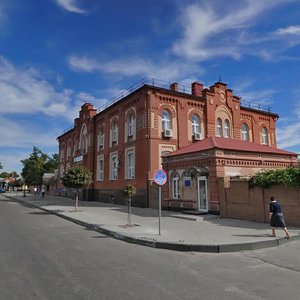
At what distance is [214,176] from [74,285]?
14.1m

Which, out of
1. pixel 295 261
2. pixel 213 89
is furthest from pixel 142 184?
pixel 295 261

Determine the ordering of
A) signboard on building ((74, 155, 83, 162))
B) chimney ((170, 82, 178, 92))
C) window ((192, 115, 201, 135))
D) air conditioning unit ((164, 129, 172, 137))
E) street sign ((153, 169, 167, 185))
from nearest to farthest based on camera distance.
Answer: street sign ((153, 169, 167, 185)) → air conditioning unit ((164, 129, 172, 137)) → chimney ((170, 82, 178, 92)) → window ((192, 115, 201, 135)) → signboard on building ((74, 155, 83, 162))

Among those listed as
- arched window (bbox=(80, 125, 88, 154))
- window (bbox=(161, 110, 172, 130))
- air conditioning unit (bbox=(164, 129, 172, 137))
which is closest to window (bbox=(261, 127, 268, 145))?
window (bbox=(161, 110, 172, 130))

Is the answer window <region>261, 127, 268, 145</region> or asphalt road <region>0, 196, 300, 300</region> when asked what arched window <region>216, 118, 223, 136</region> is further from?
asphalt road <region>0, 196, 300, 300</region>

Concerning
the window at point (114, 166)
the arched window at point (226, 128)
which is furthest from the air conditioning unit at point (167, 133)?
the arched window at point (226, 128)

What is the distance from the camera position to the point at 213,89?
105 feet

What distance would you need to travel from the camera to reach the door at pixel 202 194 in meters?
20.0

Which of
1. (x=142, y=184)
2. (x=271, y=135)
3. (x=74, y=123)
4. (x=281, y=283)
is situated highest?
(x=74, y=123)

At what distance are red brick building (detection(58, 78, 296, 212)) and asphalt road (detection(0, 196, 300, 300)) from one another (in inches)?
403

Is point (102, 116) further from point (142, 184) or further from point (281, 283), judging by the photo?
point (281, 283)

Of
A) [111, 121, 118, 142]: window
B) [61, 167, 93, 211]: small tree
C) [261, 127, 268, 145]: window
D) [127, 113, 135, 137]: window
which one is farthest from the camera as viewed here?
[261, 127, 268, 145]: window

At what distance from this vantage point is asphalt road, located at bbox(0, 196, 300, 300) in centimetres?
580

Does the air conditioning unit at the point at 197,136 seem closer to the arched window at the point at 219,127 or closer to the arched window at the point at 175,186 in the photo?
the arched window at the point at 219,127

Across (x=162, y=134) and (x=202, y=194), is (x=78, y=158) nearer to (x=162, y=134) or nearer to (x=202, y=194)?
(x=162, y=134)
